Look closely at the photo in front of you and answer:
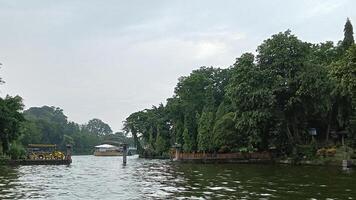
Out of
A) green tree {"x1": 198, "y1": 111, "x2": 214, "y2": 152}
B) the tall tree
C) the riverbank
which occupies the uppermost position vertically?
the tall tree

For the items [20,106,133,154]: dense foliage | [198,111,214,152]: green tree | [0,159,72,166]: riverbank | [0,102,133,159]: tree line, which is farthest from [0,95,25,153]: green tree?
[20,106,133,154]: dense foliage

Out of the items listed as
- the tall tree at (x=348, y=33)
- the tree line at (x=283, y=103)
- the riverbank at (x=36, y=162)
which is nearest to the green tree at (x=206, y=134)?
the tree line at (x=283, y=103)

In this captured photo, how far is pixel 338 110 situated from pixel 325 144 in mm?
4602

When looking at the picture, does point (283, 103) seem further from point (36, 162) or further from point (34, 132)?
point (34, 132)

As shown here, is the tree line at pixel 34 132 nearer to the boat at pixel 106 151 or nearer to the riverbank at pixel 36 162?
the riverbank at pixel 36 162

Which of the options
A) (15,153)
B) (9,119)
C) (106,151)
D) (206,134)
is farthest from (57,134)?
(206,134)

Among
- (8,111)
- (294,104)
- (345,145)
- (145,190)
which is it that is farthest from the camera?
(8,111)

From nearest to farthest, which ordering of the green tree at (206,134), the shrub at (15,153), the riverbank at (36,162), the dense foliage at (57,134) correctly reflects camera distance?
the riverbank at (36,162), the green tree at (206,134), the shrub at (15,153), the dense foliage at (57,134)

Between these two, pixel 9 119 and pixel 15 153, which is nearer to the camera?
pixel 9 119

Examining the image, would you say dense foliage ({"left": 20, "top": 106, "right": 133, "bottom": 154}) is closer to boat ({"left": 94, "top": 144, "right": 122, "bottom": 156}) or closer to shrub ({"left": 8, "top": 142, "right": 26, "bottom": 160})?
boat ({"left": 94, "top": 144, "right": 122, "bottom": 156})

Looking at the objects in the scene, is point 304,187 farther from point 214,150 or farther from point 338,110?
point 214,150

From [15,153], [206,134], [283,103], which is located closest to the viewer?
[283,103]

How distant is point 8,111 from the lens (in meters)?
64.1

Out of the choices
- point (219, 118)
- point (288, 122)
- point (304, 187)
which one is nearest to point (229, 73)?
point (219, 118)
